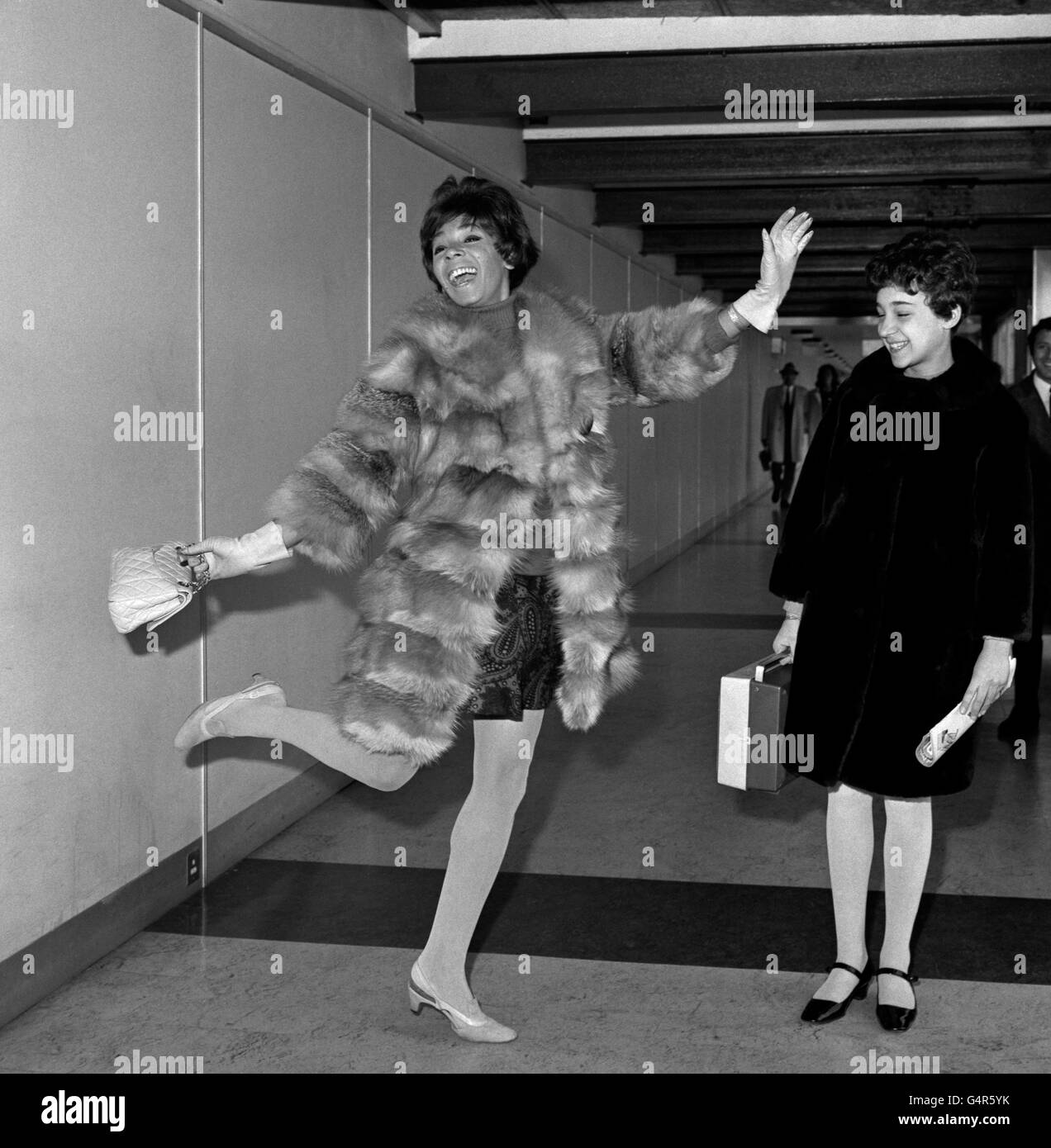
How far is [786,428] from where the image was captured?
1559 cm

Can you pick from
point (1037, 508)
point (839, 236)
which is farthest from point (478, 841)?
point (839, 236)

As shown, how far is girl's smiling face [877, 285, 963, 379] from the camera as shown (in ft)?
9.95

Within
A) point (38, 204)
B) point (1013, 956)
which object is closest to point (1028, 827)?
point (1013, 956)

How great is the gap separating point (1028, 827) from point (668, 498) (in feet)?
30.2

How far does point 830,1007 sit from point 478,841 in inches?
34.4

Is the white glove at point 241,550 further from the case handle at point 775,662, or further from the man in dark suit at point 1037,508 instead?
the man in dark suit at point 1037,508

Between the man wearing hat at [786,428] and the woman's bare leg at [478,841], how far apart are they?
12.8 metres

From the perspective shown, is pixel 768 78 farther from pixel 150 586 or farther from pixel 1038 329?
pixel 150 586

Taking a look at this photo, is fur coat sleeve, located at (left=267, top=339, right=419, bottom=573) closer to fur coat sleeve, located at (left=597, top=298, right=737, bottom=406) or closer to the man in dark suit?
fur coat sleeve, located at (left=597, top=298, right=737, bottom=406)

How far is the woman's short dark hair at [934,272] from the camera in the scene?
3.00 metres

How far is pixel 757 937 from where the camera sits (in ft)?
12.3

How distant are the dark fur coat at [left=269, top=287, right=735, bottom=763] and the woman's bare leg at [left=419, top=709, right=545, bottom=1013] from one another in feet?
0.31

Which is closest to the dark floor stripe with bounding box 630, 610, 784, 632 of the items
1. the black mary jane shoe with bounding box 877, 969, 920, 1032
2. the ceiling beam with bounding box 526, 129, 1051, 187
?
the ceiling beam with bounding box 526, 129, 1051, 187
